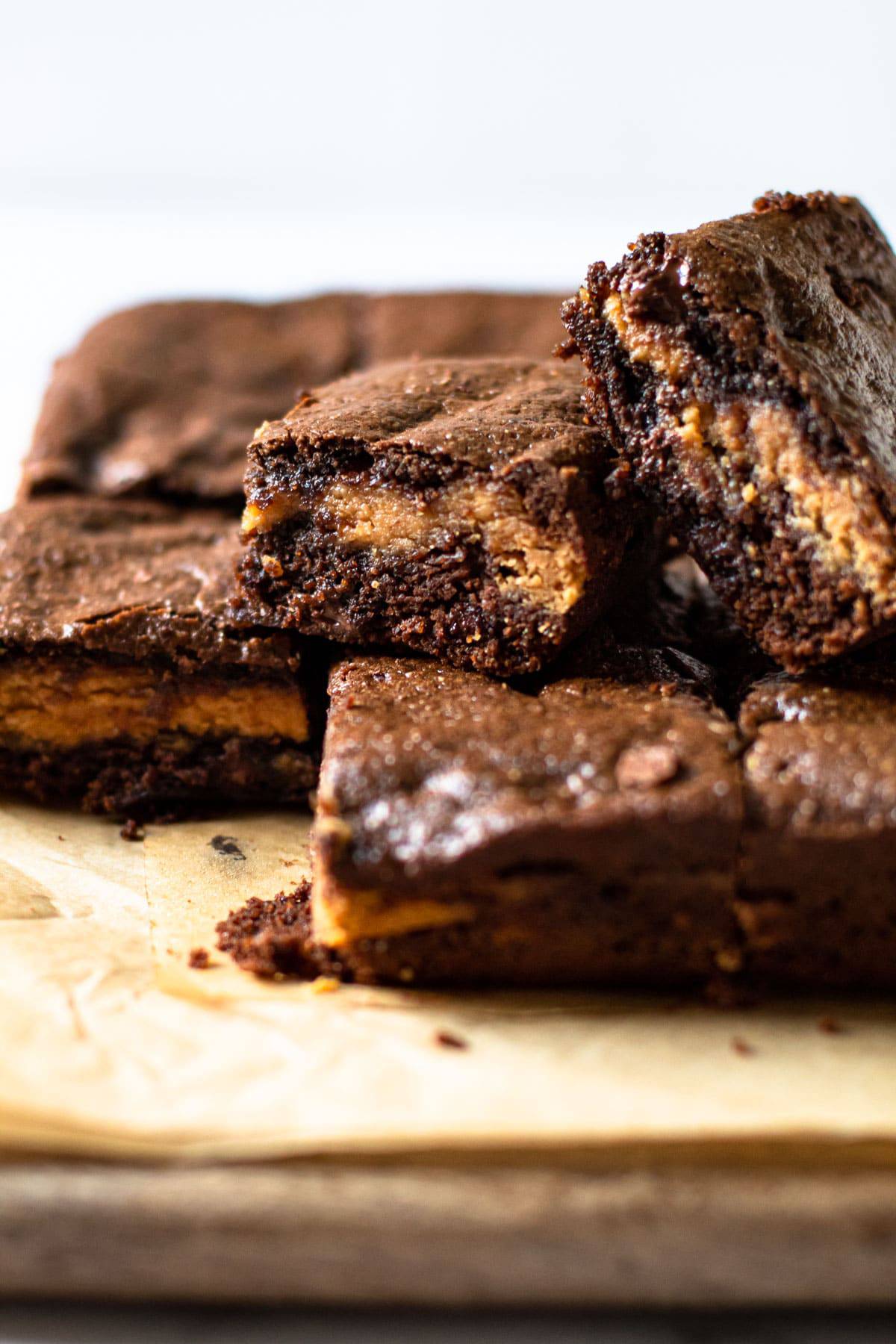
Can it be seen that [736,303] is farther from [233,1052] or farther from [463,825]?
[233,1052]

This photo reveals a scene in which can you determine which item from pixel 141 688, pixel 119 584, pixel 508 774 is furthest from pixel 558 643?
pixel 119 584

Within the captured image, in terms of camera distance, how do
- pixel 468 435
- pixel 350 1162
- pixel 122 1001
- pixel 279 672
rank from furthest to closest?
pixel 279 672 → pixel 468 435 → pixel 122 1001 → pixel 350 1162

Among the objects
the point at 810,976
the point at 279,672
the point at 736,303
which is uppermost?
the point at 736,303

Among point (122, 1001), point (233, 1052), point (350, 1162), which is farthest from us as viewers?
point (122, 1001)

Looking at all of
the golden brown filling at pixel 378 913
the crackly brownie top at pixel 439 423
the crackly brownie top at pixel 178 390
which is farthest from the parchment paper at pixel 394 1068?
the crackly brownie top at pixel 178 390

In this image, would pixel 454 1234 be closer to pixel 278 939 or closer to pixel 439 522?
pixel 278 939

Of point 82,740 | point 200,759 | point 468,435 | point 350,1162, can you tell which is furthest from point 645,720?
point 82,740
